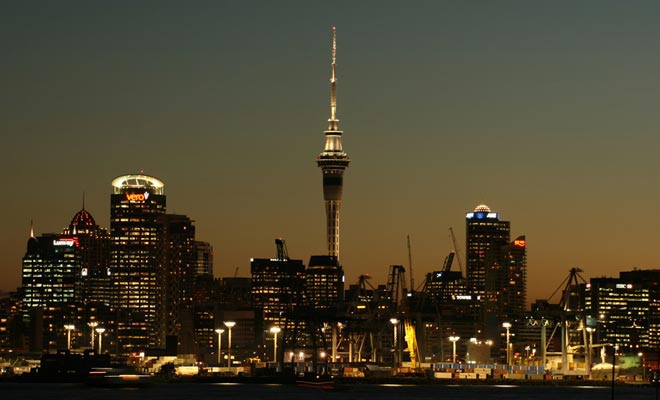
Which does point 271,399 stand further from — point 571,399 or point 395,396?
point 571,399

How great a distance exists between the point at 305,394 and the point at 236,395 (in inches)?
345

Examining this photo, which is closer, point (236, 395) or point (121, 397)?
point (121, 397)

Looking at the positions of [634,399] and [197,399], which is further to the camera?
[634,399]

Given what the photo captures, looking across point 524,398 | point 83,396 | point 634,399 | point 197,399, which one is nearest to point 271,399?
point 197,399

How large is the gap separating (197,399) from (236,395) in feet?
41.4

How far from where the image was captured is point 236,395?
194125 mm

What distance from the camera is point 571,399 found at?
653 ft

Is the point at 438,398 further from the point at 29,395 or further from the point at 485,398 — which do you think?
the point at 29,395

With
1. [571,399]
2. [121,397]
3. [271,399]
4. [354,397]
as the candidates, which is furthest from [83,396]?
[571,399]

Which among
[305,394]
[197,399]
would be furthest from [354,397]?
[197,399]

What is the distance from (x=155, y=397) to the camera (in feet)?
595

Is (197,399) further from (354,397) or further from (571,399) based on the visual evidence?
(571,399)

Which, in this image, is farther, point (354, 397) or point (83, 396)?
point (354, 397)

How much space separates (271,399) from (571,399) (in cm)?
4066
